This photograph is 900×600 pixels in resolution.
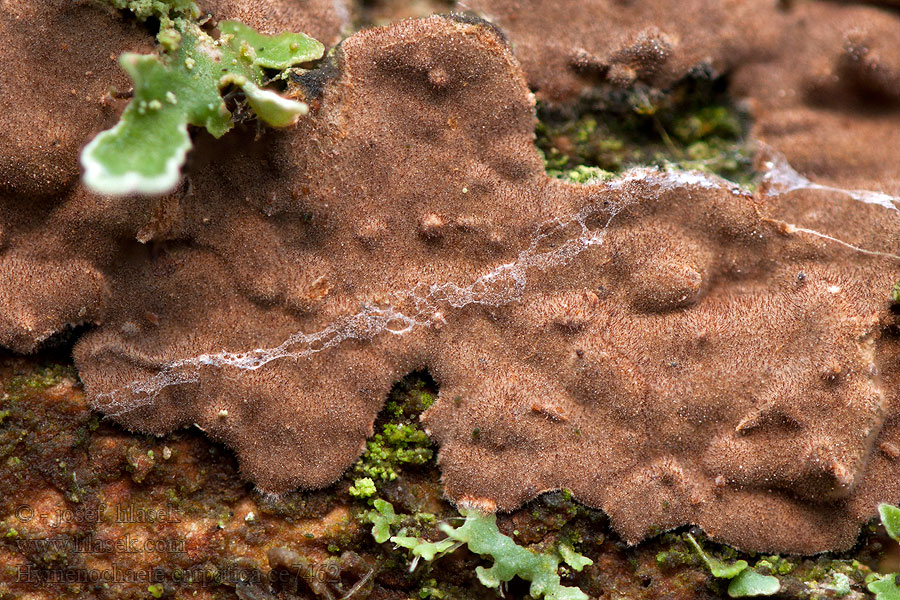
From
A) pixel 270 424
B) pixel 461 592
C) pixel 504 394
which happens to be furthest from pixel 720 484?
pixel 270 424

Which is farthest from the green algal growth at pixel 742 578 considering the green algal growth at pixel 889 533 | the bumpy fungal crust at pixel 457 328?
the green algal growth at pixel 889 533

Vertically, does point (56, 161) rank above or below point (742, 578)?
above

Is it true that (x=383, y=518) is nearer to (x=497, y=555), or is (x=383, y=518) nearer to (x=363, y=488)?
(x=363, y=488)

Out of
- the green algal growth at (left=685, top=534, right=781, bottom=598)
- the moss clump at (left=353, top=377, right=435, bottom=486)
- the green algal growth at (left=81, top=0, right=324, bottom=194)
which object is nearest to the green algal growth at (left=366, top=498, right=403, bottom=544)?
the moss clump at (left=353, top=377, right=435, bottom=486)

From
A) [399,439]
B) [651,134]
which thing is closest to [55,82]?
[399,439]

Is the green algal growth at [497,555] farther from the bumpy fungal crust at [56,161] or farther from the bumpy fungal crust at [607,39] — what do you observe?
the bumpy fungal crust at [607,39]
